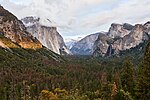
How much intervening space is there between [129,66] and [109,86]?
40122 mm

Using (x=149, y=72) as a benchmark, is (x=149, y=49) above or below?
above

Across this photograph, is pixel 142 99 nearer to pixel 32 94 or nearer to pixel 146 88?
pixel 146 88

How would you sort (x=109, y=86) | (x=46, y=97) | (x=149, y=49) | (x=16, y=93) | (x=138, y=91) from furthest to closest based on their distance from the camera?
(x=16, y=93) < (x=46, y=97) < (x=109, y=86) < (x=138, y=91) < (x=149, y=49)

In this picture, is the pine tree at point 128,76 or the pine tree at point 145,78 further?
the pine tree at point 128,76

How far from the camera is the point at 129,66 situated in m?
72.5

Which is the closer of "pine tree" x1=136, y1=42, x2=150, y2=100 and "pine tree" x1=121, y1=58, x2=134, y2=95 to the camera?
"pine tree" x1=136, y1=42, x2=150, y2=100

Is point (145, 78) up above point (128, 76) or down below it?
below

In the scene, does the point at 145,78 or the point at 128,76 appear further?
the point at 128,76

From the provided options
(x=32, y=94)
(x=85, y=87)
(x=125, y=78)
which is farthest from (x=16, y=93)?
(x=125, y=78)

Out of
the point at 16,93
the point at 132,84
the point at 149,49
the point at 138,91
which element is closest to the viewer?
the point at 149,49

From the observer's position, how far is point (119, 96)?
59.3 metres

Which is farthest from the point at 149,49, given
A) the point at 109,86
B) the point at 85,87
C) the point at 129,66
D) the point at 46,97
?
the point at 85,87

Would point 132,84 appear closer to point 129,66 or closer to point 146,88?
point 129,66

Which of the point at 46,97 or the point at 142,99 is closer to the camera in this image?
the point at 142,99
